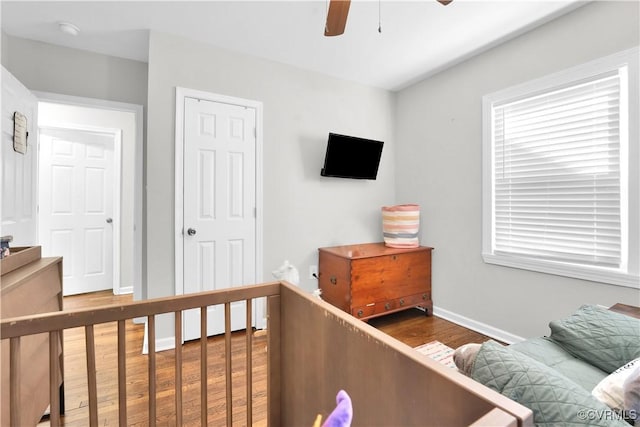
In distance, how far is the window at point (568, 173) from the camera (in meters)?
1.93

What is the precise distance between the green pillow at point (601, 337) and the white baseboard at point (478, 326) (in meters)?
1.15

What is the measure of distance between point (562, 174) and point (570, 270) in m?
0.71

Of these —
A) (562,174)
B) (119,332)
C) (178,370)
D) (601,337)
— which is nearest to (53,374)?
(119,332)

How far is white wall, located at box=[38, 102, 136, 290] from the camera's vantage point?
11.5 feet

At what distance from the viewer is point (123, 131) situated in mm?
3752

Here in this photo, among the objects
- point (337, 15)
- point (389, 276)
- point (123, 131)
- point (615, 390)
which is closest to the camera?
point (615, 390)

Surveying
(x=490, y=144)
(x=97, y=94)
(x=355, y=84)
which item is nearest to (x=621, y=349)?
(x=490, y=144)

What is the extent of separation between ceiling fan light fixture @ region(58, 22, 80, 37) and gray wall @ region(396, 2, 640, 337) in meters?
3.13

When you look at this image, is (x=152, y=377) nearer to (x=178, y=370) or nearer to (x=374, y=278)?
(x=178, y=370)

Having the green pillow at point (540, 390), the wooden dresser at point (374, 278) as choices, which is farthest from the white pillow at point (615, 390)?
the wooden dresser at point (374, 278)

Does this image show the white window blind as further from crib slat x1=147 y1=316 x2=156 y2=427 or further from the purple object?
crib slat x1=147 y1=316 x2=156 y2=427

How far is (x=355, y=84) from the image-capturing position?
11.0 feet

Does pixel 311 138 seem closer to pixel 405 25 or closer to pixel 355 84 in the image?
pixel 355 84

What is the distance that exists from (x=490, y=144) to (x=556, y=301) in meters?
1.37
